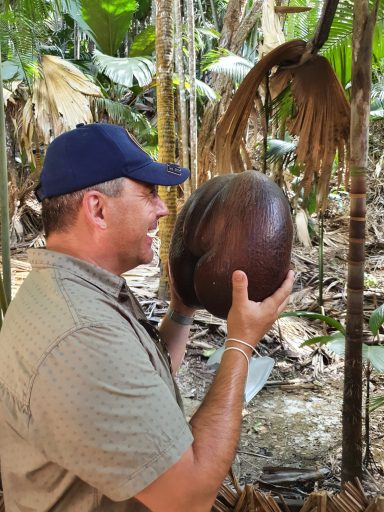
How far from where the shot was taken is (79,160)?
108 centimetres

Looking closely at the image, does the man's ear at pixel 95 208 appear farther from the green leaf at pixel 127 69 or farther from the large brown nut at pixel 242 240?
the green leaf at pixel 127 69

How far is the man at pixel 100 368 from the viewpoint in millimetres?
850

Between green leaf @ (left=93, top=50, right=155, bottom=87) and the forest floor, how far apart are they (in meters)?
2.78

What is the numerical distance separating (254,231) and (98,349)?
1.80 ft

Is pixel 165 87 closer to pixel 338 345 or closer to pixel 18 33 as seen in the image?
pixel 18 33

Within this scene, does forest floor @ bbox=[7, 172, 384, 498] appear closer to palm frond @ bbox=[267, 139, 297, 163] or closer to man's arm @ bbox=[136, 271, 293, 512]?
palm frond @ bbox=[267, 139, 297, 163]

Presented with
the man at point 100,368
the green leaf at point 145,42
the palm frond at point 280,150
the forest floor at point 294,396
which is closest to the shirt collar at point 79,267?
the man at point 100,368

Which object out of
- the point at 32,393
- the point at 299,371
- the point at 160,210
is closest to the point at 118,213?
the point at 160,210

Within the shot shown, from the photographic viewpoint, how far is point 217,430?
977 mm

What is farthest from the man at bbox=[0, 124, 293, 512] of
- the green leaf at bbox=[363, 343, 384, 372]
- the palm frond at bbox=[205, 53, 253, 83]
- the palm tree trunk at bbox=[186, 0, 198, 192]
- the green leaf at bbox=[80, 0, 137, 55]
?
the green leaf at bbox=[80, 0, 137, 55]

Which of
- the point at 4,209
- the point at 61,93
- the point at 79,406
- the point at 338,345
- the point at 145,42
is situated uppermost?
the point at 145,42

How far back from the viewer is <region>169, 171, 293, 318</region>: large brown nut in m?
1.24

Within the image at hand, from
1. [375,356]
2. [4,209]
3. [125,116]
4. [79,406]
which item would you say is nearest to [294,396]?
[375,356]

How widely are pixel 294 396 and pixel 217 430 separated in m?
3.35
